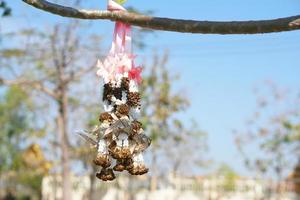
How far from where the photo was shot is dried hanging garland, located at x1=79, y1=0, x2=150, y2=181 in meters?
2.42

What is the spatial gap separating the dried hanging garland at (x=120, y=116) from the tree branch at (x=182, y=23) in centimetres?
4

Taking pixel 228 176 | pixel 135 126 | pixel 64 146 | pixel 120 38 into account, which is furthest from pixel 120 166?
pixel 228 176

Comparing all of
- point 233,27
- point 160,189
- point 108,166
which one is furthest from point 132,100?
point 160,189

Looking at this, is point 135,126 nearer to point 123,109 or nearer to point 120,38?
point 123,109

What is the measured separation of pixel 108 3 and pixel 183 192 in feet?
63.0

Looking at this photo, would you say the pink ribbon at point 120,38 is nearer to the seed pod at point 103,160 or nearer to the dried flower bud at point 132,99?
the dried flower bud at point 132,99

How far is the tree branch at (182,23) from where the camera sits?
2326mm

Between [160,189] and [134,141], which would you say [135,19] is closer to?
[134,141]

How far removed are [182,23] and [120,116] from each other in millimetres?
397

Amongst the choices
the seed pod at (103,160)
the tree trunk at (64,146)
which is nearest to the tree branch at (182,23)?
the seed pod at (103,160)

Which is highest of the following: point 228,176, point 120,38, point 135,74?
point 120,38

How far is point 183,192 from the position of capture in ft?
70.3

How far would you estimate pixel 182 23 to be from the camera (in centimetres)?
246

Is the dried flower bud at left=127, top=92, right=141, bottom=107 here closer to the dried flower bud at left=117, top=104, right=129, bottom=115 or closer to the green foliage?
the dried flower bud at left=117, top=104, right=129, bottom=115
